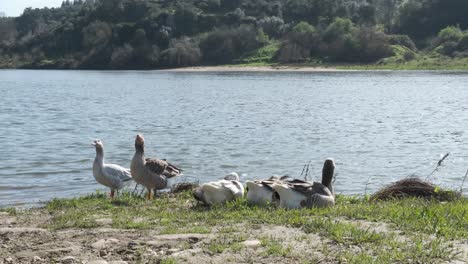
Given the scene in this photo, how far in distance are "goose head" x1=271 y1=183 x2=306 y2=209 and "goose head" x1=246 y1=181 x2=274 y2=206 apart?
0.26m

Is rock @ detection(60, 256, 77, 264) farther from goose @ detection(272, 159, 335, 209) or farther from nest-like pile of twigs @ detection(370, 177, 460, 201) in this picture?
nest-like pile of twigs @ detection(370, 177, 460, 201)

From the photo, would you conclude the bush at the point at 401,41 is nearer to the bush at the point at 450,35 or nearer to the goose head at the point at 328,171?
the bush at the point at 450,35

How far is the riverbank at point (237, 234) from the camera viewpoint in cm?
816

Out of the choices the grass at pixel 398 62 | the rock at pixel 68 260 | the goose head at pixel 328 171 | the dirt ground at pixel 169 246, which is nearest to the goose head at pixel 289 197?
the goose head at pixel 328 171

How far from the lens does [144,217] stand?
10961mm

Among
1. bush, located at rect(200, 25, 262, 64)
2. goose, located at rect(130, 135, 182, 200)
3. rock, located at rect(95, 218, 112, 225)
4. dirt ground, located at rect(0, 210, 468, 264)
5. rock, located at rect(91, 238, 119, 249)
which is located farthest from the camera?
bush, located at rect(200, 25, 262, 64)

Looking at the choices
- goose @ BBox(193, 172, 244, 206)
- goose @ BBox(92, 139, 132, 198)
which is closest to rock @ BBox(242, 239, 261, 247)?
goose @ BBox(193, 172, 244, 206)

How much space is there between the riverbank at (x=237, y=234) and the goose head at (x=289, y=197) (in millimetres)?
401

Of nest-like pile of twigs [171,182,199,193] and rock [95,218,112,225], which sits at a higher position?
rock [95,218,112,225]

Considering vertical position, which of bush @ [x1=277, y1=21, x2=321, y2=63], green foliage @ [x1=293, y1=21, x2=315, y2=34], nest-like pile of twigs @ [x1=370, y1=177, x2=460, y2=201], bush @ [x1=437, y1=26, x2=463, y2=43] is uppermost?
green foliage @ [x1=293, y1=21, x2=315, y2=34]

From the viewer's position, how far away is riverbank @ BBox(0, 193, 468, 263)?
321 inches

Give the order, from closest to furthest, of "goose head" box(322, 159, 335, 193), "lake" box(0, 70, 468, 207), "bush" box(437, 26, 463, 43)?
1. "goose head" box(322, 159, 335, 193)
2. "lake" box(0, 70, 468, 207)
3. "bush" box(437, 26, 463, 43)

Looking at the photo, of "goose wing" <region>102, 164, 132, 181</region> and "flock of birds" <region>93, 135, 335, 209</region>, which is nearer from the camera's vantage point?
"flock of birds" <region>93, 135, 335, 209</region>

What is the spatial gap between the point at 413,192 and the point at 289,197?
3.61m
